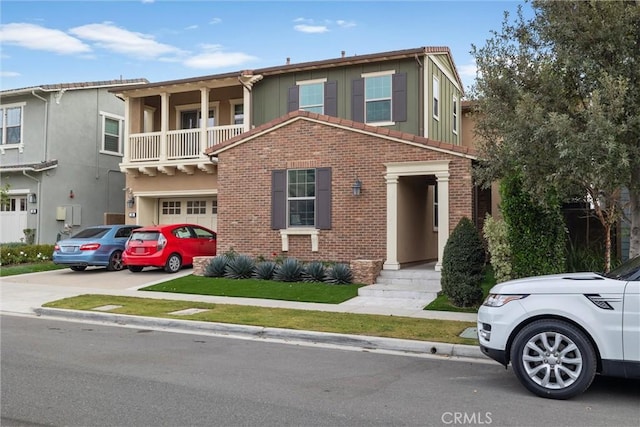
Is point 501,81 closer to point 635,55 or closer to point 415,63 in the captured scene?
point 635,55

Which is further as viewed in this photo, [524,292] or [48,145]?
[48,145]

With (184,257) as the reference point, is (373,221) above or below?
above

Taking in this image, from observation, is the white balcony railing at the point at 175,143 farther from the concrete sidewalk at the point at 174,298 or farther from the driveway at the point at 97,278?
the concrete sidewalk at the point at 174,298

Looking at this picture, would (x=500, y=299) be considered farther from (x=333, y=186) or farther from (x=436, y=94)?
(x=436, y=94)

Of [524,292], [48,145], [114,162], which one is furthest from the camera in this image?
[114,162]

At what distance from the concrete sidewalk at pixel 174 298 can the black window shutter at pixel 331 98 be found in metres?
6.75

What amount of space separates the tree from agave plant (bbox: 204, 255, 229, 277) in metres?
8.57

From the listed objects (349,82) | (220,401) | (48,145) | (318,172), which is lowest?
(220,401)

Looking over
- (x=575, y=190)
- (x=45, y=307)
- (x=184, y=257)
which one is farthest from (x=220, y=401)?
(x=184, y=257)

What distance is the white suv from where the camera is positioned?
221 inches

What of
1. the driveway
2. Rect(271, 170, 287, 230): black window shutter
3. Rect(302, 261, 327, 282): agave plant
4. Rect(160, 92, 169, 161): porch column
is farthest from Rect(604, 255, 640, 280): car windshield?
Rect(160, 92, 169, 161): porch column

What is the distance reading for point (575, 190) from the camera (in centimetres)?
884

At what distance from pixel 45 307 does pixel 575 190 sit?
10425mm

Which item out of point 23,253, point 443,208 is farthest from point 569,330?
point 23,253
